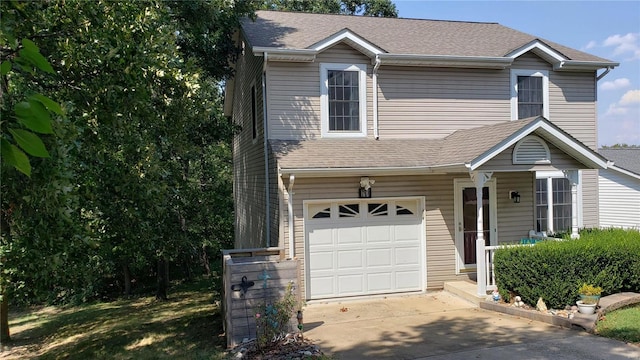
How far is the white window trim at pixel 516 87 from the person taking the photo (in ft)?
39.0

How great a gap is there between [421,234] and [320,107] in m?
3.82

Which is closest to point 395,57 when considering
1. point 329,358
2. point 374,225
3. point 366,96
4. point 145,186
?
point 366,96

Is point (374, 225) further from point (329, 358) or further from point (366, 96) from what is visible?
point (329, 358)

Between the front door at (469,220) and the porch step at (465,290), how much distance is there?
49 cm

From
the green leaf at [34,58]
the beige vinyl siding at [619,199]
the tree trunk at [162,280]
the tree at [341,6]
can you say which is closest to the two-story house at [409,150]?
the tree trunk at [162,280]

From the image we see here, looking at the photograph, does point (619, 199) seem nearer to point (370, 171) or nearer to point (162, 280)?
point (370, 171)

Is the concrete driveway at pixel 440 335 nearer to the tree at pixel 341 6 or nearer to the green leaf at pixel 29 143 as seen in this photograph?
the green leaf at pixel 29 143

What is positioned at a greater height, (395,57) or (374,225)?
(395,57)

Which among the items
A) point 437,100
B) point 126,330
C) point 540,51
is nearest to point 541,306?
point 437,100

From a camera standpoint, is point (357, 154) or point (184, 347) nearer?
point (184, 347)

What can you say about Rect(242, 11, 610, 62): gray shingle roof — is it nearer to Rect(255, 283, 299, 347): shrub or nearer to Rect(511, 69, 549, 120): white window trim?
Rect(511, 69, 549, 120): white window trim

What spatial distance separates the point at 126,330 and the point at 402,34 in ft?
35.3

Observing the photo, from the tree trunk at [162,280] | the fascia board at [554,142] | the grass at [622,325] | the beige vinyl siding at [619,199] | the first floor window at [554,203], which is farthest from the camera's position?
the beige vinyl siding at [619,199]

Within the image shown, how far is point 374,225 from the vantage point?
34.2ft
